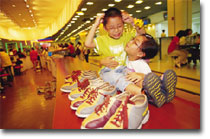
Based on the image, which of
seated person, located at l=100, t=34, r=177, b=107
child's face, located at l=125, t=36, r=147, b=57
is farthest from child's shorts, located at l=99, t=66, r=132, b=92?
child's face, located at l=125, t=36, r=147, b=57

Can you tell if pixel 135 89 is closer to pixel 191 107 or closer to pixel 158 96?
pixel 158 96

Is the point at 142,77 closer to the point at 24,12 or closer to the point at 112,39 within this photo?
the point at 112,39

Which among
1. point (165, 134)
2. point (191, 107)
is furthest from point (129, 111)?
point (191, 107)

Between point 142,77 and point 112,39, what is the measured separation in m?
0.45

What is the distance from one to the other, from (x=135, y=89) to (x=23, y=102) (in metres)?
2.89

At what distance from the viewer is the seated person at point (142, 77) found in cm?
76

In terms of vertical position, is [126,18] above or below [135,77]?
above

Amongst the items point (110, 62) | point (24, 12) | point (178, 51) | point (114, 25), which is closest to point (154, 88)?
point (110, 62)

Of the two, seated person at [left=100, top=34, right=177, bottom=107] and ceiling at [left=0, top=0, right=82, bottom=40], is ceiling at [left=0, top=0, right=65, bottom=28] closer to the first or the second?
ceiling at [left=0, top=0, right=82, bottom=40]

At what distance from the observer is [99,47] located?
1.21m

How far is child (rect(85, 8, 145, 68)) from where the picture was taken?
105cm

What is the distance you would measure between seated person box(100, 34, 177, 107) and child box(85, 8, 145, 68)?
3.3 inches

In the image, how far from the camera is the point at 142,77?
3.16 feet

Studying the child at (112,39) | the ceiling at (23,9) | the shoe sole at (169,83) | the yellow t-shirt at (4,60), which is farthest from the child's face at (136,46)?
the yellow t-shirt at (4,60)
